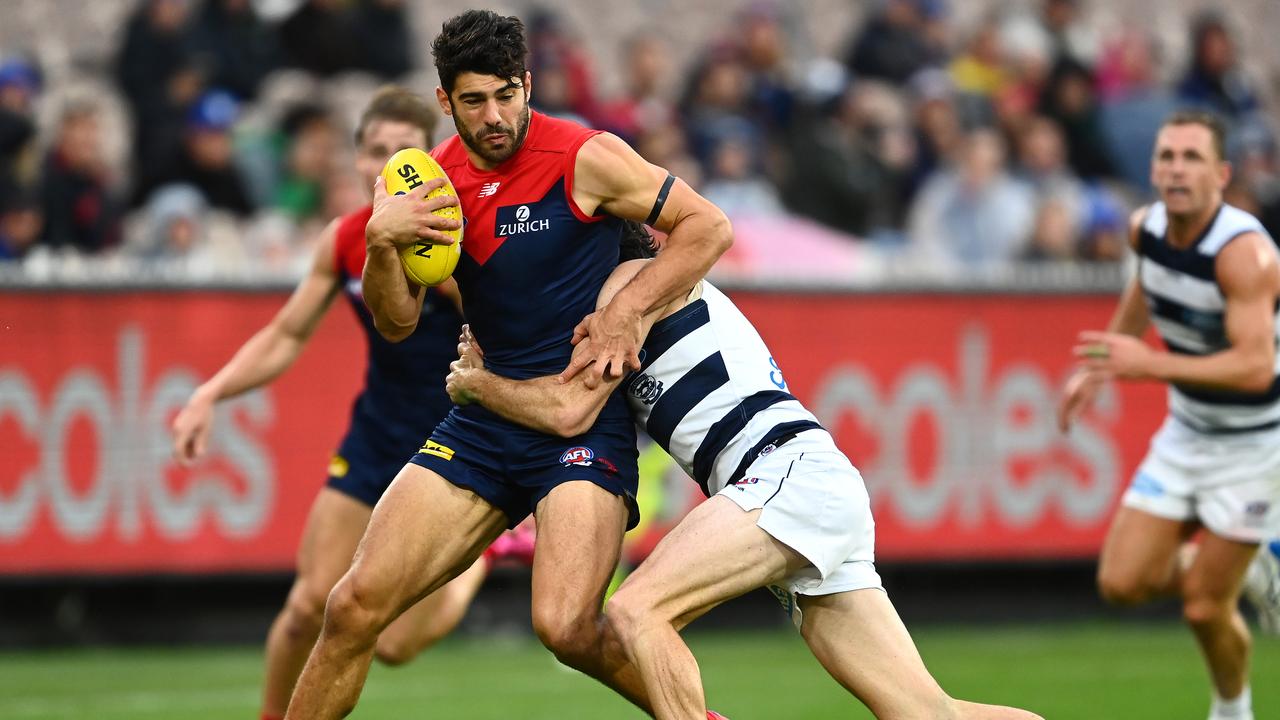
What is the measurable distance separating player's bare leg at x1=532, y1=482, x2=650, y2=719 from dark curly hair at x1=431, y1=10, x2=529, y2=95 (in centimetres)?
143

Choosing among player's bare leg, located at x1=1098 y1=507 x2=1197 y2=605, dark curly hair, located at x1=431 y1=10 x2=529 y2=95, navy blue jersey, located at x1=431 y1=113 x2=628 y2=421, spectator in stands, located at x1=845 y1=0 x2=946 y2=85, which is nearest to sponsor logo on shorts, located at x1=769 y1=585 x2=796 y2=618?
navy blue jersey, located at x1=431 y1=113 x2=628 y2=421

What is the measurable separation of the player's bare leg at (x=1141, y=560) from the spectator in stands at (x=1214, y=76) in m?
8.92

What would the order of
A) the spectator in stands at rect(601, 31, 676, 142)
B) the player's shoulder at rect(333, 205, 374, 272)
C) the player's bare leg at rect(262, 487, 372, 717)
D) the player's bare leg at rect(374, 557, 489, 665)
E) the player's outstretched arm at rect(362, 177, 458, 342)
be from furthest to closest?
1. the spectator in stands at rect(601, 31, 676, 142)
2. the player's bare leg at rect(374, 557, 489, 665)
3. the player's shoulder at rect(333, 205, 374, 272)
4. the player's bare leg at rect(262, 487, 372, 717)
5. the player's outstretched arm at rect(362, 177, 458, 342)

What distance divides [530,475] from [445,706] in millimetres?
3641

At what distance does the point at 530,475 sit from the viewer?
5957 millimetres

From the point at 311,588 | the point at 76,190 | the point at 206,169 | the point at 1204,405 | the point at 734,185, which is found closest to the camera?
the point at 311,588

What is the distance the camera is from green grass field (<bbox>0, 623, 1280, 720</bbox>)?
357 inches

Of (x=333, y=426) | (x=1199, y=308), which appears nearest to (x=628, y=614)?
(x=1199, y=308)

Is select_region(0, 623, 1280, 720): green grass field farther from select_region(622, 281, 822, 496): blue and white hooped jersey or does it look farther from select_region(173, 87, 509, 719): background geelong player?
select_region(622, 281, 822, 496): blue and white hooped jersey

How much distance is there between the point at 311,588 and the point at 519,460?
6.22 ft

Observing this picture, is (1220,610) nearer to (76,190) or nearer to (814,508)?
(814,508)

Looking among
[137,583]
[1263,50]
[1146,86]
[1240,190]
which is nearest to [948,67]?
[1146,86]

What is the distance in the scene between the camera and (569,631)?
5738 millimetres

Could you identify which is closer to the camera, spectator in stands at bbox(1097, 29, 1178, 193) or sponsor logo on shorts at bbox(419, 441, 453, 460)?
sponsor logo on shorts at bbox(419, 441, 453, 460)
